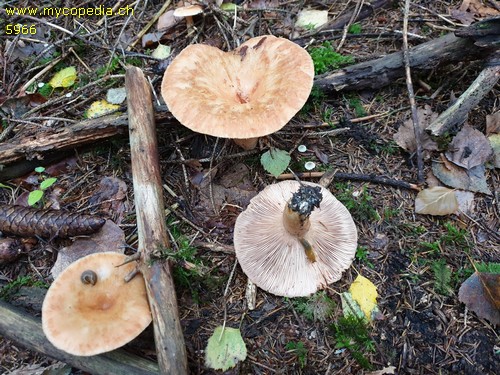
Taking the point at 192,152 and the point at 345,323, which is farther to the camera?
the point at 192,152

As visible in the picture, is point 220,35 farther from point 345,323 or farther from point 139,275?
point 345,323

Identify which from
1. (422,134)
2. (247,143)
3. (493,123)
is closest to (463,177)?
(422,134)

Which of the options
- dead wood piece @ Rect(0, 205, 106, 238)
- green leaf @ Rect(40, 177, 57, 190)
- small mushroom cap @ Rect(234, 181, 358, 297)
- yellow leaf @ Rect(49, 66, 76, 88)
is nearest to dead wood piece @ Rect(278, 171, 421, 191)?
small mushroom cap @ Rect(234, 181, 358, 297)

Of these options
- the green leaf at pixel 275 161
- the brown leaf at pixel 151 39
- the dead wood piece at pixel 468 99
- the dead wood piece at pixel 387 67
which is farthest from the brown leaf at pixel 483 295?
the brown leaf at pixel 151 39

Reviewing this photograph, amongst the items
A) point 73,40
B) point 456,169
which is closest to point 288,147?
point 456,169

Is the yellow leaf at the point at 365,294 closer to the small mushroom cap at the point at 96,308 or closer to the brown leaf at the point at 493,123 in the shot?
the small mushroom cap at the point at 96,308

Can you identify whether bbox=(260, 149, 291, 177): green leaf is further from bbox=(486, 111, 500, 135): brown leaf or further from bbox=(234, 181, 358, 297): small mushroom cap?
bbox=(486, 111, 500, 135): brown leaf

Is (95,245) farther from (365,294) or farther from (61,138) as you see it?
(365,294)
